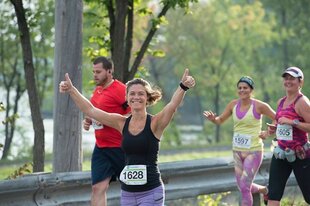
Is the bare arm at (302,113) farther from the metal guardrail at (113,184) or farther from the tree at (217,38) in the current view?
the tree at (217,38)

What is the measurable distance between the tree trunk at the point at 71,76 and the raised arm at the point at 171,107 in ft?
7.43

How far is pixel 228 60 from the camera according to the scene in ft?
155

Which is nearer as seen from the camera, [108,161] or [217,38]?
[108,161]

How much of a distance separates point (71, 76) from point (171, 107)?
95.8 inches

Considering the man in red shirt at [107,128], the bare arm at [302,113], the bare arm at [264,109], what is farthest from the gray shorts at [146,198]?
the bare arm at [264,109]

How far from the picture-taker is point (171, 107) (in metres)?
6.05

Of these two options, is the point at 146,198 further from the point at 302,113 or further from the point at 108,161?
the point at 302,113

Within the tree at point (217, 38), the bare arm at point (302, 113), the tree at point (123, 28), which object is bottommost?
the bare arm at point (302, 113)

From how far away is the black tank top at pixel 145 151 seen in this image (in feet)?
20.0

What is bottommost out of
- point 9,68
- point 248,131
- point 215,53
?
point 248,131

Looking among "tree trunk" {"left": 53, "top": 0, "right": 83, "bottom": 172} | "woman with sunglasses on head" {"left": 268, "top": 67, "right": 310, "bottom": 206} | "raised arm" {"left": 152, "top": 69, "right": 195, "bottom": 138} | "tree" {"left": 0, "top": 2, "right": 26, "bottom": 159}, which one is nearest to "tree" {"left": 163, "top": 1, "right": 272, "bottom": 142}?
"tree" {"left": 0, "top": 2, "right": 26, "bottom": 159}

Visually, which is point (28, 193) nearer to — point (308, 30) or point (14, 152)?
point (14, 152)

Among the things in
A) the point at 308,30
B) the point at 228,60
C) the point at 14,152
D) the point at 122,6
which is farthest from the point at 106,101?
the point at 308,30

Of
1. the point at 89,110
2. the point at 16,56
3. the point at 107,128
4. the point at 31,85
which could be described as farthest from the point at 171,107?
the point at 16,56
